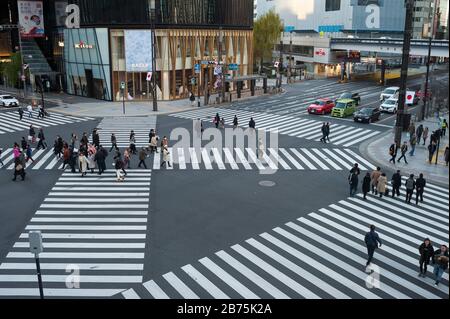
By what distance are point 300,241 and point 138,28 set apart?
42492 mm

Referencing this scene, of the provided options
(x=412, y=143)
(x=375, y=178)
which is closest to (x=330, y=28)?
(x=412, y=143)

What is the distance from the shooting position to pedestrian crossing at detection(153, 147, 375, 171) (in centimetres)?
2572

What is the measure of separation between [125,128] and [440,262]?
29223 mm

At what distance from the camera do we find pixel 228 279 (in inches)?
518

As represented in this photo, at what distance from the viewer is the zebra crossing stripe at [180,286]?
1224cm

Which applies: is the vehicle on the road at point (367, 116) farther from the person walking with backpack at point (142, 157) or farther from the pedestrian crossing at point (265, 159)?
the person walking with backpack at point (142, 157)

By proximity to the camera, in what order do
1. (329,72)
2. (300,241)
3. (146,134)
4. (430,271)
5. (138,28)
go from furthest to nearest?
(329,72)
(138,28)
(146,134)
(300,241)
(430,271)

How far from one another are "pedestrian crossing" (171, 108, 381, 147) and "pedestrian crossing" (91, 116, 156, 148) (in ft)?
14.1

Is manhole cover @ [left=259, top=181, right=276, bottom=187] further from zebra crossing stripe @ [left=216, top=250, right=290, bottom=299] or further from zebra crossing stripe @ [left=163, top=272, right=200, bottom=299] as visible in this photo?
zebra crossing stripe @ [left=163, top=272, right=200, bottom=299]

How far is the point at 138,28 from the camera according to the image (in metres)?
52.1

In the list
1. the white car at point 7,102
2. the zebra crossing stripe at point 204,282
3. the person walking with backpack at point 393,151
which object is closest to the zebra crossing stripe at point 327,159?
the person walking with backpack at point 393,151

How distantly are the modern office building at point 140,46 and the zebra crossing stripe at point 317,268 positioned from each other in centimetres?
3623

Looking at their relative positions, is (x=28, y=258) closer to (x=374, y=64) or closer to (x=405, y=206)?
(x=405, y=206)
